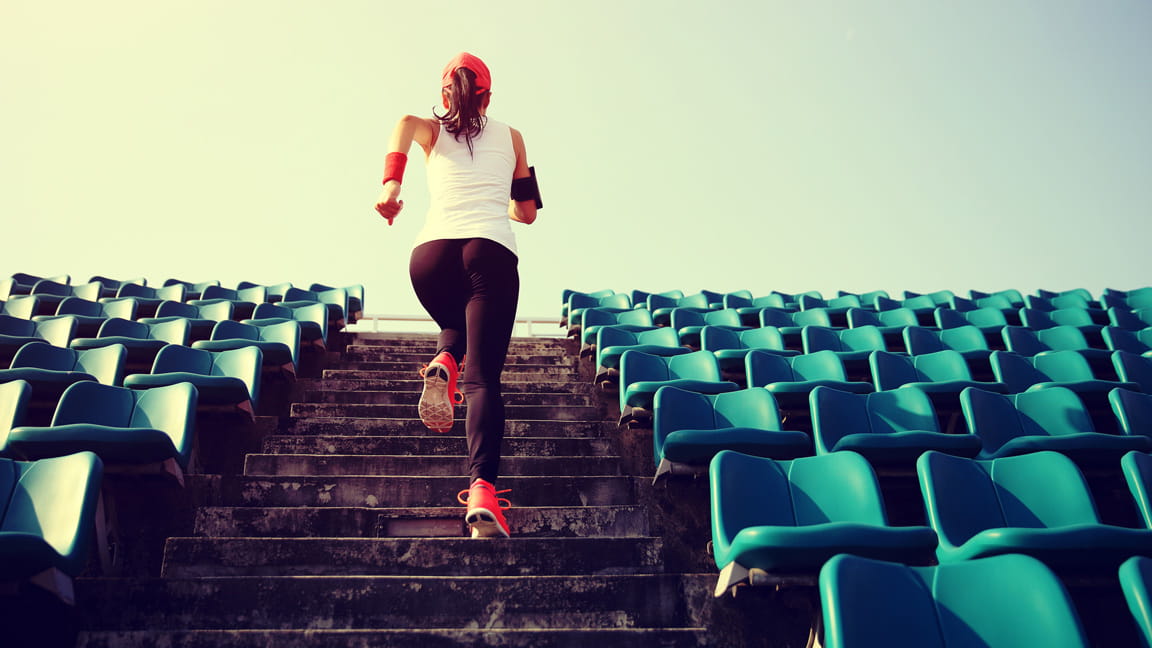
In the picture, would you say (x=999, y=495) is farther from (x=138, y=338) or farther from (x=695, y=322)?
(x=138, y=338)

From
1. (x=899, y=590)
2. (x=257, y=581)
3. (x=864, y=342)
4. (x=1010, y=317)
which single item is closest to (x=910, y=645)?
(x=899, y=590)

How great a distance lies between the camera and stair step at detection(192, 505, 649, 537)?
93.4 inches

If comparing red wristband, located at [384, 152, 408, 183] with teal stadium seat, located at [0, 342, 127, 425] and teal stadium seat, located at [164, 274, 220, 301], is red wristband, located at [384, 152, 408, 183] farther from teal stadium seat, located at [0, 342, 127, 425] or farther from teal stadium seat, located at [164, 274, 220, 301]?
teal stadium seat, located at [164, 274, 220, 301]

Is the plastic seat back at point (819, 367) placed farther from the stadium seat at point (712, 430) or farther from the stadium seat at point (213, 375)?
the stadium seat at point (213, 375)

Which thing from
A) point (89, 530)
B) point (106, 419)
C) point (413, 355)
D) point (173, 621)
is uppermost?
point (413, 355)

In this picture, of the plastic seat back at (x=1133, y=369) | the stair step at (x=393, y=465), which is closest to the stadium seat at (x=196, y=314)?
the stair step at (x=393, y=465)

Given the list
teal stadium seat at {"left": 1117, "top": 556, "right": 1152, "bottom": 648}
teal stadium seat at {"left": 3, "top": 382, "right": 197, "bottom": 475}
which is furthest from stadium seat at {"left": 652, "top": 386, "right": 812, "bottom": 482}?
teal stadium seat at {"left": 3, "top": 382, "right": 197, "bottom": 475}

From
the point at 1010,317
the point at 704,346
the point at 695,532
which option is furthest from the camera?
the point at 1010,317

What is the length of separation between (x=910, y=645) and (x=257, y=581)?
1.56m

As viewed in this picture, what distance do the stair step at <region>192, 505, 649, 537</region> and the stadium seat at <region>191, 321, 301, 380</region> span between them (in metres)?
1.15

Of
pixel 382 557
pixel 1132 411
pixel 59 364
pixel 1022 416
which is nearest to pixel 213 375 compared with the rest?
pixel 59 364

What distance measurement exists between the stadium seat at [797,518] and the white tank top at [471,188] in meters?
0.92

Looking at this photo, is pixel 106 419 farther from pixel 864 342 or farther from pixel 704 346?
pixel 864 342

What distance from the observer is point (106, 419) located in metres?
2.62
